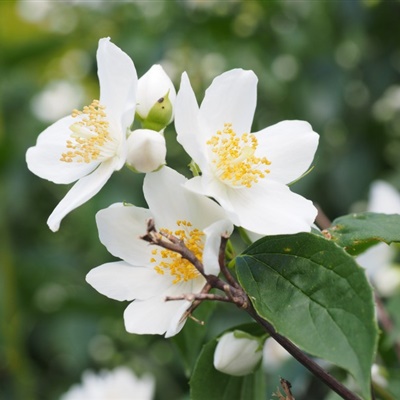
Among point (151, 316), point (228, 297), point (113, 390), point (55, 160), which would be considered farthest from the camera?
point (113, 390)

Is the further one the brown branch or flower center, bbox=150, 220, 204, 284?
flower center, bbox=150, 220, 204, 284

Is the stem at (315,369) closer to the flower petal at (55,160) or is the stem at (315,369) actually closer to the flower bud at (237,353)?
the flower bud at (237,353)

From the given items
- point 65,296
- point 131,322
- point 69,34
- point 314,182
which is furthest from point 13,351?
point 131,322

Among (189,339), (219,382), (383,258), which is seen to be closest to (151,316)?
(219,382)

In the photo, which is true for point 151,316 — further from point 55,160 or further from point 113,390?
point 113,390

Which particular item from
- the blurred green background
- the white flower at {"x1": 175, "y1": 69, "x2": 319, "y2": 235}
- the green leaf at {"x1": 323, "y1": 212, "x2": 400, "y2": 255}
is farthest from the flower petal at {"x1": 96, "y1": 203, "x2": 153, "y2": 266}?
the blurred green background

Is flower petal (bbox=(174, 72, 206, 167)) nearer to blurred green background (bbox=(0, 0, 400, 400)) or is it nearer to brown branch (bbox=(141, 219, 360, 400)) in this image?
brown branch (bbox=(141, 219, 360, 400))
